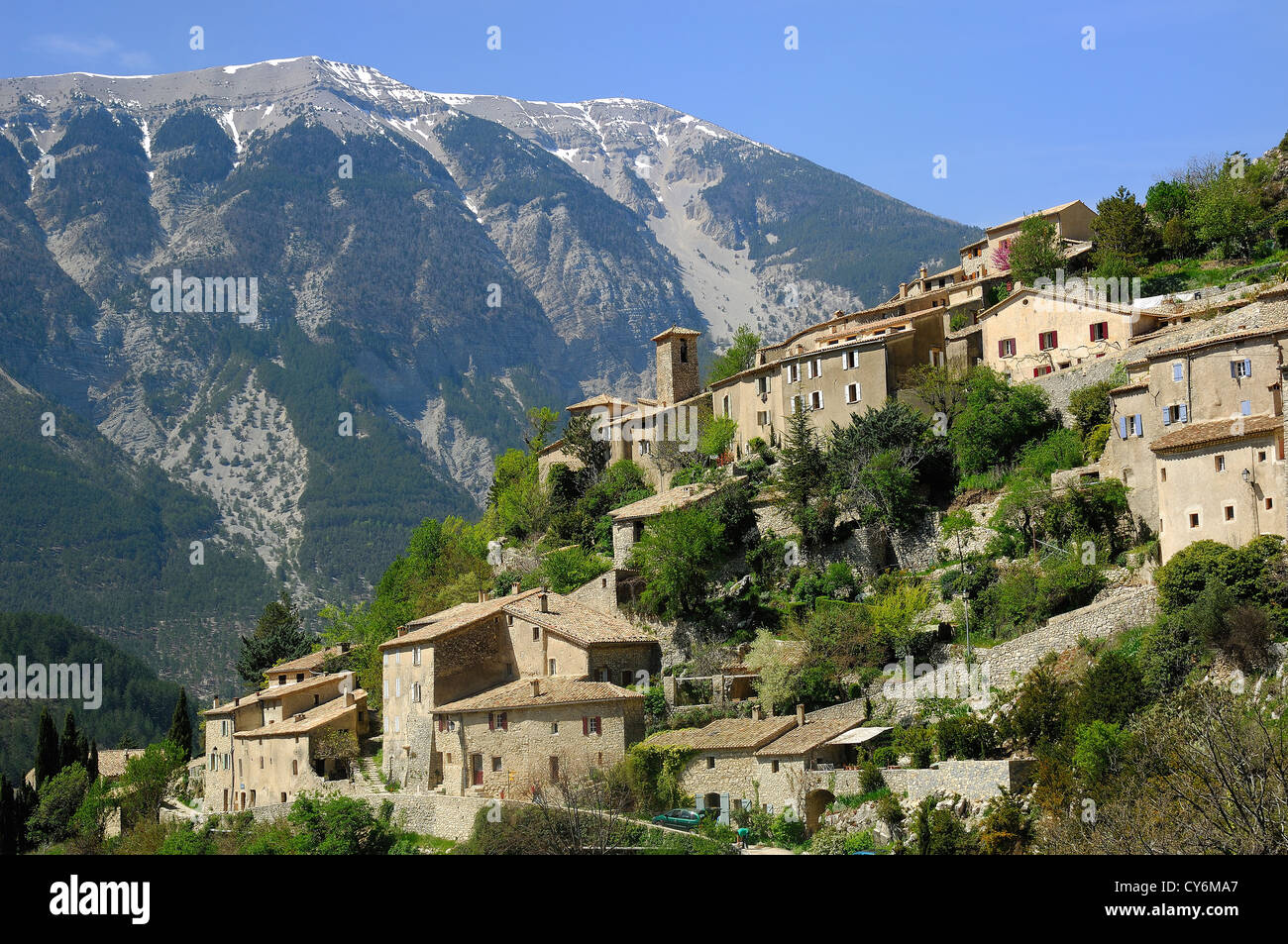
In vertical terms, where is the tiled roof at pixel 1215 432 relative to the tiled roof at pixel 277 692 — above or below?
above

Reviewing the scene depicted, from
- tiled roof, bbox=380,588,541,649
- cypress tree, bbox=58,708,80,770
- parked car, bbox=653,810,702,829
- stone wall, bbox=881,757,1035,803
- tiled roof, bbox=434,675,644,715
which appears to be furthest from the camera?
cypress tree, bbox=58,708,80,770

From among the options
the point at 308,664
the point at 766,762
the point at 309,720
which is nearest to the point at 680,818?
the point at 766,762

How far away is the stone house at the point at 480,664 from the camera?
165ft

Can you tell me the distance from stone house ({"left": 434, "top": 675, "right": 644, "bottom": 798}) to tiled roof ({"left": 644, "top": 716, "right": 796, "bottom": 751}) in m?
1.54

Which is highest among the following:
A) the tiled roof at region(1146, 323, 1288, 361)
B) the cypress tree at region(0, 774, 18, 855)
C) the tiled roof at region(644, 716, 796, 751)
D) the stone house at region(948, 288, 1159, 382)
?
the stone house at region(948, 288, 1159, 382)

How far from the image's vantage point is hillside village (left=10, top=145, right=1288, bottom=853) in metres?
36.7

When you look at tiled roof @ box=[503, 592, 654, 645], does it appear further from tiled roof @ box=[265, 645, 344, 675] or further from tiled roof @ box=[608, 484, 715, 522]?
tiled roof @ box=[265, 645, 344, 675]

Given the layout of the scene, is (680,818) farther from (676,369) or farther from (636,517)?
(676,369)

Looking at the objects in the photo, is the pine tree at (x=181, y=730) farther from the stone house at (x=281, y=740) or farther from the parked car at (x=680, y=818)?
the parked car at (x=680, y=818)

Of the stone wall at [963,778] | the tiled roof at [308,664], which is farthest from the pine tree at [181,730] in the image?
the stone wall at [963,778]

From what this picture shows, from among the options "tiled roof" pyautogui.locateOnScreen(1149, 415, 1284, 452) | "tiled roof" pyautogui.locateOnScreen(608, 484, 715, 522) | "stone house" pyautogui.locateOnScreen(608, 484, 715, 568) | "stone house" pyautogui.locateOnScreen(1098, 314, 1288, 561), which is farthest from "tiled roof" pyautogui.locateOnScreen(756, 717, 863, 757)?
"stone house" pyautogui.locateOnScreen(608, 484, 715, 568)

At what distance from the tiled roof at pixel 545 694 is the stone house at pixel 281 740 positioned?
986cm

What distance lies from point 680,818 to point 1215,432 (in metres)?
19.9

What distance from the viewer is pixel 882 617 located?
1843 inches
